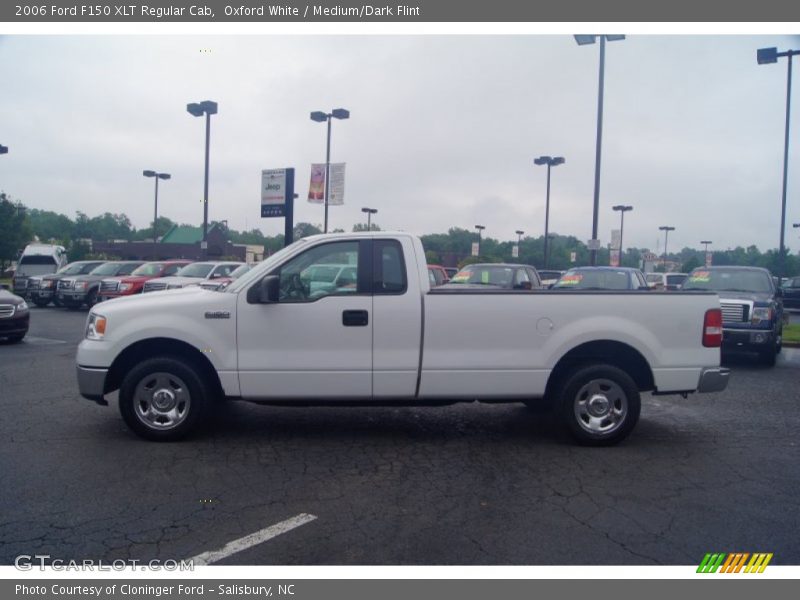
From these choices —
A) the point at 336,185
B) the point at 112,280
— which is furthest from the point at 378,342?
the point at 112,280

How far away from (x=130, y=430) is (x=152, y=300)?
54.0 inches

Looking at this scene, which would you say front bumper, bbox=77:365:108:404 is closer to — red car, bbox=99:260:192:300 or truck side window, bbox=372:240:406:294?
truck side window, bbox=372:240:406:294

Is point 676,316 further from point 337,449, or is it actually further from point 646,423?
point 337,449

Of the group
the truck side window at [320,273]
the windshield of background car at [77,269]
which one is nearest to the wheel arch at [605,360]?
the truck side window at [320,273]

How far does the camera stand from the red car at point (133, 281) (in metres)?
21.0

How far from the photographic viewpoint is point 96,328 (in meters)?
6.20

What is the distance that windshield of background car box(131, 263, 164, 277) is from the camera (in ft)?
73.9

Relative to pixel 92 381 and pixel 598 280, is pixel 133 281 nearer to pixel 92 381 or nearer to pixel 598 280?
pixel 598 280

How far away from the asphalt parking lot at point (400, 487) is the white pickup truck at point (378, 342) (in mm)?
481

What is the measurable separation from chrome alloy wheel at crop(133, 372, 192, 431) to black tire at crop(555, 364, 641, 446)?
139 inches

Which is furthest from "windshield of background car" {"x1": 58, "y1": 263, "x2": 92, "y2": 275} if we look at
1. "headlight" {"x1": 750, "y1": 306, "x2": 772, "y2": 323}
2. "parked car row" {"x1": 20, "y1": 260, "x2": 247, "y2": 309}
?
"headlight" {"x1": 750, "y1": 306, "x2": 772, "y2": 323}

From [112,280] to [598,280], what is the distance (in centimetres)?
1561

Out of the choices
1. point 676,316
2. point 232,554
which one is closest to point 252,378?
point 232,554

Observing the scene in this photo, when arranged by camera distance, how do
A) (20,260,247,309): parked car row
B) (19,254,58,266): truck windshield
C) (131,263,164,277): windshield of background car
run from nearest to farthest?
(20,260,247,309): parked car row, (131,263,164,277): windshield of background car, (19,254,58,266): truck windshield
